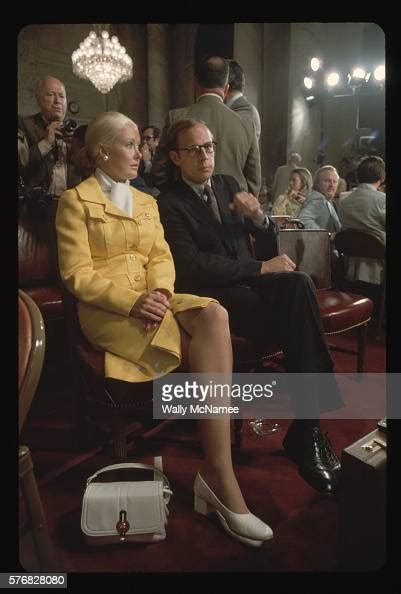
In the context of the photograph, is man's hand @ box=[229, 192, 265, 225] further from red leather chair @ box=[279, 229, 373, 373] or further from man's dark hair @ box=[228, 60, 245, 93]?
man's dark hair @ box=[228, 60, 245, 93]

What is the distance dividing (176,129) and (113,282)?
70cm

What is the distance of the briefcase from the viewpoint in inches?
40.1

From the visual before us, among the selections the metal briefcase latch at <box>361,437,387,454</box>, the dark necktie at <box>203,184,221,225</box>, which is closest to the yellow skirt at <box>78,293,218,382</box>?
the dark necktie at <box>203,184,221,225</box>

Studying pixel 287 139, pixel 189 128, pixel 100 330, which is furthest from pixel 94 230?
pixel 287 139

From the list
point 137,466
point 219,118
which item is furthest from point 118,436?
point 219,118

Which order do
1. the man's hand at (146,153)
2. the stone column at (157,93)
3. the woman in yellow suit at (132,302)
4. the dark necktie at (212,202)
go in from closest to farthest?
the woman in yellow suit at (132,302) < the dark necktie at (212,202) < the man's hand at (146,153) < the stone column at (157,93)

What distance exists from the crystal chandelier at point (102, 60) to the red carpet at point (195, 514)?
185 inches

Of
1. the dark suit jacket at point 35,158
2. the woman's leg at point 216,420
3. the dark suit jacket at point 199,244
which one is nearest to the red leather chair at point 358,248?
the dark suit jacket at point 199,244

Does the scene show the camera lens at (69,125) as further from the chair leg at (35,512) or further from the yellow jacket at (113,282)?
the chair leg at (35,512)

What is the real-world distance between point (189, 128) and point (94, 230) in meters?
0.58

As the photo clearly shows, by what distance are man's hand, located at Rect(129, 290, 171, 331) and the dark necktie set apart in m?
0.54

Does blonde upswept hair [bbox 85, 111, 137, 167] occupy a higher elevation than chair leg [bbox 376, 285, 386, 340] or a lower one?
higher

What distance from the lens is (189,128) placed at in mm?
1608

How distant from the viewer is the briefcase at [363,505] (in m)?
1.02
